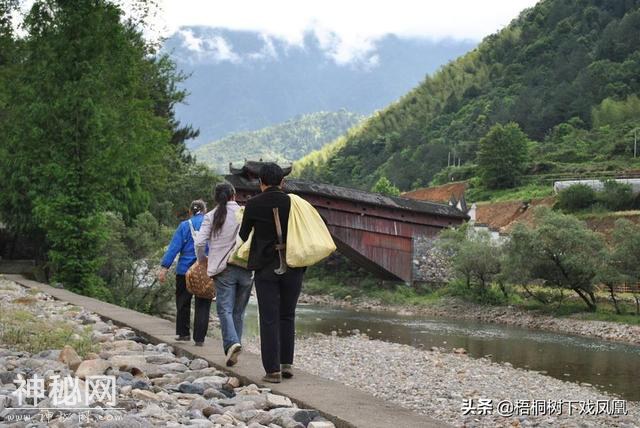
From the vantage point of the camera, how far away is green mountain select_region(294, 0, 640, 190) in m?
59.0

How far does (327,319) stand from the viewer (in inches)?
944

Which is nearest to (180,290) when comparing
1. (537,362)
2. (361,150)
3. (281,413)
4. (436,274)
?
(281,413)

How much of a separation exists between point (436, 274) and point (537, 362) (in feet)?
67.0

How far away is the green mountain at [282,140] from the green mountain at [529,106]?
59205 mm

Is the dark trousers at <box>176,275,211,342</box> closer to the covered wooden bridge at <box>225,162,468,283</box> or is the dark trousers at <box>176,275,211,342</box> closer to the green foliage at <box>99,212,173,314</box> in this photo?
the green foliage at <box>99,212,173,314</box>

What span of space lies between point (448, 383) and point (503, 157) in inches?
1685

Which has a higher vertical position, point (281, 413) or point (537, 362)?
point (281, 413)

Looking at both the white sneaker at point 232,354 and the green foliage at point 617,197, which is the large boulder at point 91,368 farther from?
the green foliage at point 617,197

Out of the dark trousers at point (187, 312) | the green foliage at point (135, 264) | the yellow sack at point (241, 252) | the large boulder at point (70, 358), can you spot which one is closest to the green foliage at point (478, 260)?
the green foliage at point (135, 264)

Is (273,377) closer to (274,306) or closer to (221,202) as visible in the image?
(274,306)

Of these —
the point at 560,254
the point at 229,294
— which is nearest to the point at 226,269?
the point at 229,294

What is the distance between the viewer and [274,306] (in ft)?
16.5

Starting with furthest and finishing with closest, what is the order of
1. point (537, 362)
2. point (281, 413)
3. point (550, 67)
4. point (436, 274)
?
point (550, 67) → point (436, 274) → point (537, 362) → point (281, 413)

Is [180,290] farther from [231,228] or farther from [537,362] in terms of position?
[537,362]
